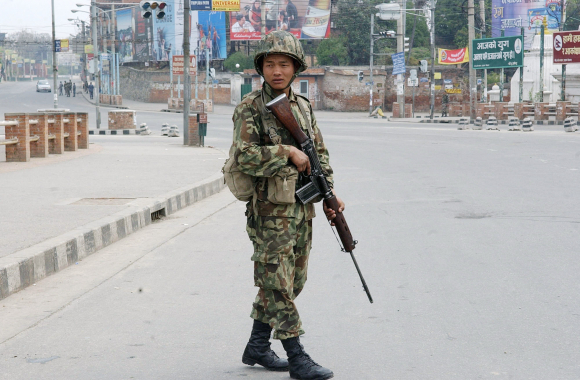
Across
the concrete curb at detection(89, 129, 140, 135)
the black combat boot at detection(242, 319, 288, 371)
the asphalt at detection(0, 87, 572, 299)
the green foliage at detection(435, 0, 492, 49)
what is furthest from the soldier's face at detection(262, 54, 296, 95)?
the green foliage at detection(435, 0, 492, 49)

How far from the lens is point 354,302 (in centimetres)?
537

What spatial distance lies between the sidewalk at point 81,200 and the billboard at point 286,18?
5044cm

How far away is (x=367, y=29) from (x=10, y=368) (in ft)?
214

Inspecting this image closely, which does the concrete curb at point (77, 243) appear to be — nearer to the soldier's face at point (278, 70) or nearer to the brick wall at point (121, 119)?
the soldier's face at point (278, 70)

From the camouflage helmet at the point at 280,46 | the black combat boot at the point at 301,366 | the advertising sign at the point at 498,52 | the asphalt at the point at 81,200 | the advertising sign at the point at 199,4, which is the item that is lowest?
the black combat boot at the point at 301,366

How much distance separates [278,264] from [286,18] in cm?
6464

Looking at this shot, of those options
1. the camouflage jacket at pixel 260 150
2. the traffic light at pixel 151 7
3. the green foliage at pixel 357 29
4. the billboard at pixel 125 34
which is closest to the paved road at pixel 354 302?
the camouflage jacket at pixel 260 150

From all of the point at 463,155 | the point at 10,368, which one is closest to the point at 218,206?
the point at 10,368

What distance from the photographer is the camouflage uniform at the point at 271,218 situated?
3.64 metres

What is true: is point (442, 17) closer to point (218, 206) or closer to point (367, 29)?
point (367, 29)

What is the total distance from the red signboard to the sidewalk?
88.9 feet

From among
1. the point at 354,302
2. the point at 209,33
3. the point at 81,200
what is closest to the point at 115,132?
the point at 81,200

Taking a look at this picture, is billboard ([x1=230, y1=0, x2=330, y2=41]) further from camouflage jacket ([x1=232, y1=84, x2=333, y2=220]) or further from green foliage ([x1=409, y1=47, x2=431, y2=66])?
camouflage jacket ([x1=232, y1=84, x2=333, y2=220])

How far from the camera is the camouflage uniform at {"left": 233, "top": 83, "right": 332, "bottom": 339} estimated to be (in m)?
3.64
